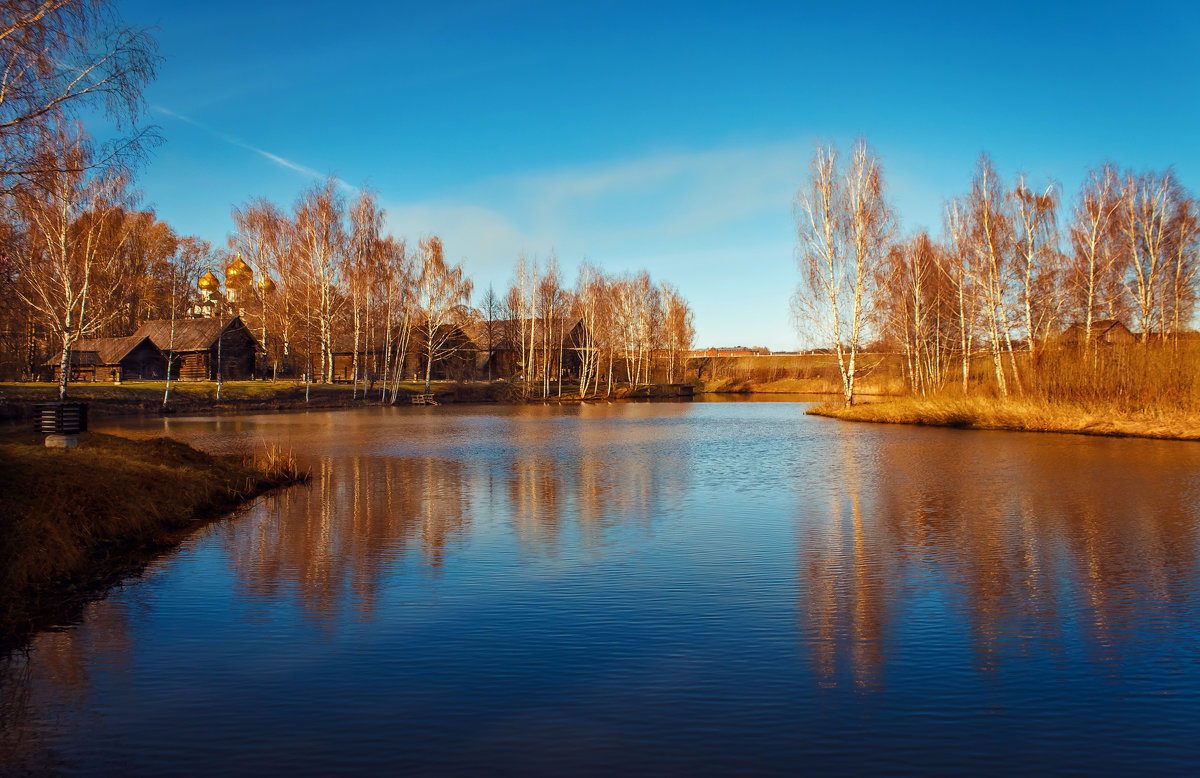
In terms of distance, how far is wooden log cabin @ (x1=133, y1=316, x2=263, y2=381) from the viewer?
57.2m

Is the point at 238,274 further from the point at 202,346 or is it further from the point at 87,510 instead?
the point at 87,510

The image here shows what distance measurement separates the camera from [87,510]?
402 inches

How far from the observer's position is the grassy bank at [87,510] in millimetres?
8094

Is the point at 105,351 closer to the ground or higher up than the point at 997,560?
higher up

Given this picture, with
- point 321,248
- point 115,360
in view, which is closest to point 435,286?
point 321,248

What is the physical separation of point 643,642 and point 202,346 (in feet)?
192

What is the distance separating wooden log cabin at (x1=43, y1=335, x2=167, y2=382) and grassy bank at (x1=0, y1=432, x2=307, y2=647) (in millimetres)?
46206

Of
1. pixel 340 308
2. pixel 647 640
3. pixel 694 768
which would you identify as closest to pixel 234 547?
pixel 647 640

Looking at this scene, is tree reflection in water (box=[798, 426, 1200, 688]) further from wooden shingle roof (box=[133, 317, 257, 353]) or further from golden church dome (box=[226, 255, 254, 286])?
golden church dome (box=[226, 255, 254, 286])

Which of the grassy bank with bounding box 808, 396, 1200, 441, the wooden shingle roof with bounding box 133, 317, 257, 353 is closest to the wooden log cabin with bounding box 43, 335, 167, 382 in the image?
the wooden shingle roof with bounding box 133, 317, 257, 353

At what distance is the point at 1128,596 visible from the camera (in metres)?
8.02

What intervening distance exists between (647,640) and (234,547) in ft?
22.1

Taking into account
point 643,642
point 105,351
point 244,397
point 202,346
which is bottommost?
point 643,642

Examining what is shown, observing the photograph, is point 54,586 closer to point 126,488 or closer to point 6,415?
point 126,488
